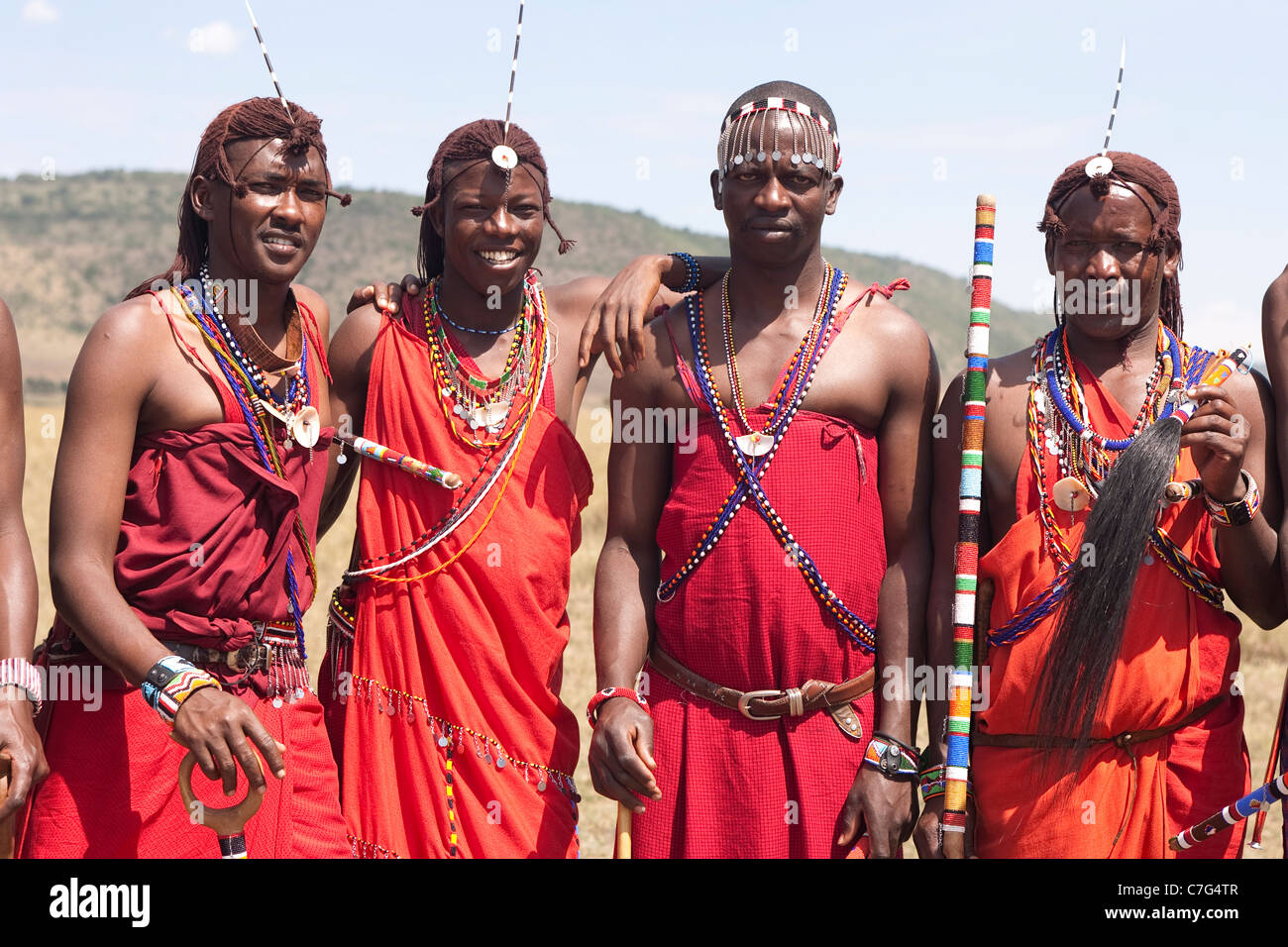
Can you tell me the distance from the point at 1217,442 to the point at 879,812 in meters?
1.36

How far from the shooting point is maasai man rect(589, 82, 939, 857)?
4.14 meters

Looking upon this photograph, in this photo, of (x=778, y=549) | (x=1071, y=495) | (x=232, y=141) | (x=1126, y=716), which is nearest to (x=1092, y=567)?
(x=1071, y=495)

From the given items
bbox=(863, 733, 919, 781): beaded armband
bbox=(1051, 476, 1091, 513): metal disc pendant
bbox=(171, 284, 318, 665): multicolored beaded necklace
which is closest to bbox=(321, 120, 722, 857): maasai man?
bbox=(171, 284, 318, 665): multicolored beaded necklace

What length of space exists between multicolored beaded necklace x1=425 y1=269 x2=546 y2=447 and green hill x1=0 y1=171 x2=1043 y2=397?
183 ft

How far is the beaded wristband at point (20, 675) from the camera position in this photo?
3494 mm

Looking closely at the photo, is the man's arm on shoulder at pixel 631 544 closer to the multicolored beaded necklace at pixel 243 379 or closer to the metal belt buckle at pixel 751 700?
the metal belt buckle at pixel 751 700

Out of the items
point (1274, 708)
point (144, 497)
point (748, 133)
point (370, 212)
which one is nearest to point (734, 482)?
point (748, 133)

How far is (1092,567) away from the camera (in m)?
3.93

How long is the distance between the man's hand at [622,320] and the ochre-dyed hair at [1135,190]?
1191mm

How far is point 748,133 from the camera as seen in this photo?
13.7 feet

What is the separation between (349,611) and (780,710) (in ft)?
4.71

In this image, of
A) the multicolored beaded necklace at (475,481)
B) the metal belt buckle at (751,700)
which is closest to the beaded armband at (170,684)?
the multicolored beaded necklace at (475,481)

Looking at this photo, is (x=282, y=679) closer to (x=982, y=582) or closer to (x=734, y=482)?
(x=734, y=482)

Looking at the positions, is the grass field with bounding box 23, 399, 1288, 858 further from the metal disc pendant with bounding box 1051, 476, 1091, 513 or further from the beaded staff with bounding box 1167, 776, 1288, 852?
the metal disc pendant with bounding box 1051, 476, 1091, 513
